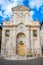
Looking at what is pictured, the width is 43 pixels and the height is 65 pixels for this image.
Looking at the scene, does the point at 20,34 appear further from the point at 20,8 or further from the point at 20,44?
the point at 20,8

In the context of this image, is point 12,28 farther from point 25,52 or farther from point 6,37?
point 25,52

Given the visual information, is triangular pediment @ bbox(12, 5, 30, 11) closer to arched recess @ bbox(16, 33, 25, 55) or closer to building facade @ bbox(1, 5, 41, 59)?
building facade @ bbox(1, 5, 41, 59)

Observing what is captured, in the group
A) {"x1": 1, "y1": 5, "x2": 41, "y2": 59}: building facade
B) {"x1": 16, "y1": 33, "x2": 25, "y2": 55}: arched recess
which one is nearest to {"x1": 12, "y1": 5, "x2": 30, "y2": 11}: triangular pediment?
{"x1": 1, "y1": 5, "x2": 41, "y2": 59}: building facade

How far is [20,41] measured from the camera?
3734 cm

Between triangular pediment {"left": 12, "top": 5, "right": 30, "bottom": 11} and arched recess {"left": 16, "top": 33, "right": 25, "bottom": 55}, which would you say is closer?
arched recess {"left": 16, "top": 33, "right": 25, "bottom": 55}

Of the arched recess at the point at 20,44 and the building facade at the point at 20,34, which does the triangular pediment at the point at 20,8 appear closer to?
the building facade at the point at 20,34

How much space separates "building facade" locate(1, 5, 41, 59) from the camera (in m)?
36.4

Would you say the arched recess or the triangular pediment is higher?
the triangular pediment

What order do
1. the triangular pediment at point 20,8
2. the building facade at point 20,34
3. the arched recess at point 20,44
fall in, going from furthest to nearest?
the triangular pediment at point 20,8 → the arched recess at point 20,44 → the building facade at point 20,34

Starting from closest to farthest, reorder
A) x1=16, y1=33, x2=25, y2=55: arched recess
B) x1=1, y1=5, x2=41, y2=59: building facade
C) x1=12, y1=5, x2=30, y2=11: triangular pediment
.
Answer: x1=1, y1=5, x2=41, y2=59: building facade < x1=16, y1=33, x2=25, y2=55: arched recess < x1=12, y1=5, x2=30, y2=11: triangular pediment

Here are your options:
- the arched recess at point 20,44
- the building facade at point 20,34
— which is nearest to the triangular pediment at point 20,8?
the building facade at point 20,34

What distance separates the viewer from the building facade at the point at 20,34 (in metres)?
36.4

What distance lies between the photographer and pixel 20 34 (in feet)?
124

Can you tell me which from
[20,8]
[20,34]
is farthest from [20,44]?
[20,8]
